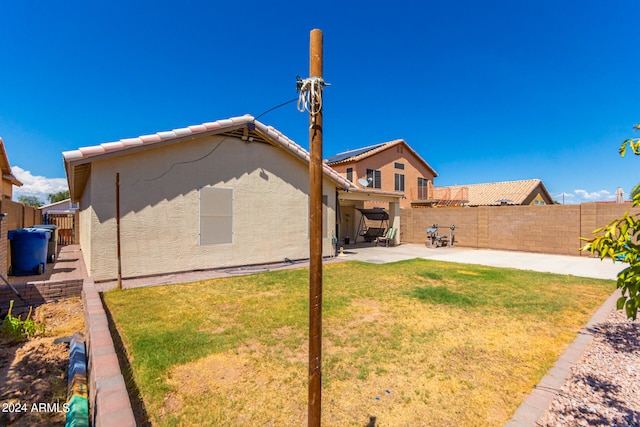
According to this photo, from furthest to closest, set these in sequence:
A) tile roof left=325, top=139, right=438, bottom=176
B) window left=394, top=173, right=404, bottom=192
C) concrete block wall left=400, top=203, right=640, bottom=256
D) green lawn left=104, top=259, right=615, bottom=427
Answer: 1. window left=394, top=173, right=404, bottom=192
2. tile roof left=325, top=139, right=438, bottom=176
3. concrete block wall left=400, top=203, right=640, bottom=256
4. green lawn left=104, top=259, right=615, bottom=427

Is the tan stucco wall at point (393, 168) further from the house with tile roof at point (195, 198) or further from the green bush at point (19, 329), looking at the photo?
the green bush at point (19, 329)

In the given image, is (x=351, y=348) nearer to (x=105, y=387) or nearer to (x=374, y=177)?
(x=105, y=387)

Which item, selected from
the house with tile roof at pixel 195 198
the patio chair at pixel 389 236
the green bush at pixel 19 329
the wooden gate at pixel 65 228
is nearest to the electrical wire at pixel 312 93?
the green bush at pixel 19 329

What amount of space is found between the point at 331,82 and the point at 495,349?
4.09m

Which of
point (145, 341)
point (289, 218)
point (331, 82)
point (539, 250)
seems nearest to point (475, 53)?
point (539, 250)

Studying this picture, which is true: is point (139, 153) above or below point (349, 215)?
above

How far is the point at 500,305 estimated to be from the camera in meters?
6.16

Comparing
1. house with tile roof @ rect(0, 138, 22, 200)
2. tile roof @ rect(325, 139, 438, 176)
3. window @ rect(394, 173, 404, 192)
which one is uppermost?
tile roof @ rect(325, 139, 438, 176)

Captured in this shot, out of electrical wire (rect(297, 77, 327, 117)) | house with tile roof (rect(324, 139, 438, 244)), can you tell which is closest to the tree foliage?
electrical wire (rect(297, 77, 327, 117))

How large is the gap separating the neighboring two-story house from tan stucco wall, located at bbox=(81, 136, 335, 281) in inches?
534

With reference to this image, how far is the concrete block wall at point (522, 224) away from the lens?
14.0 metres

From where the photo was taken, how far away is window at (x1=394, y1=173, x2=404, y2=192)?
2738 cm

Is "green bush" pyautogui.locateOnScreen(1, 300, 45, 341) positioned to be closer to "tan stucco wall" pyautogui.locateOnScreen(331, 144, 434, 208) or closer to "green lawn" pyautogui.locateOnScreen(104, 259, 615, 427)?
"green lawn" pyautogui.locateOnScreen(104, 259, 615, 427)

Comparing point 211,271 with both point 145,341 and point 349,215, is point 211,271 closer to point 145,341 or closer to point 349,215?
point 145,341
